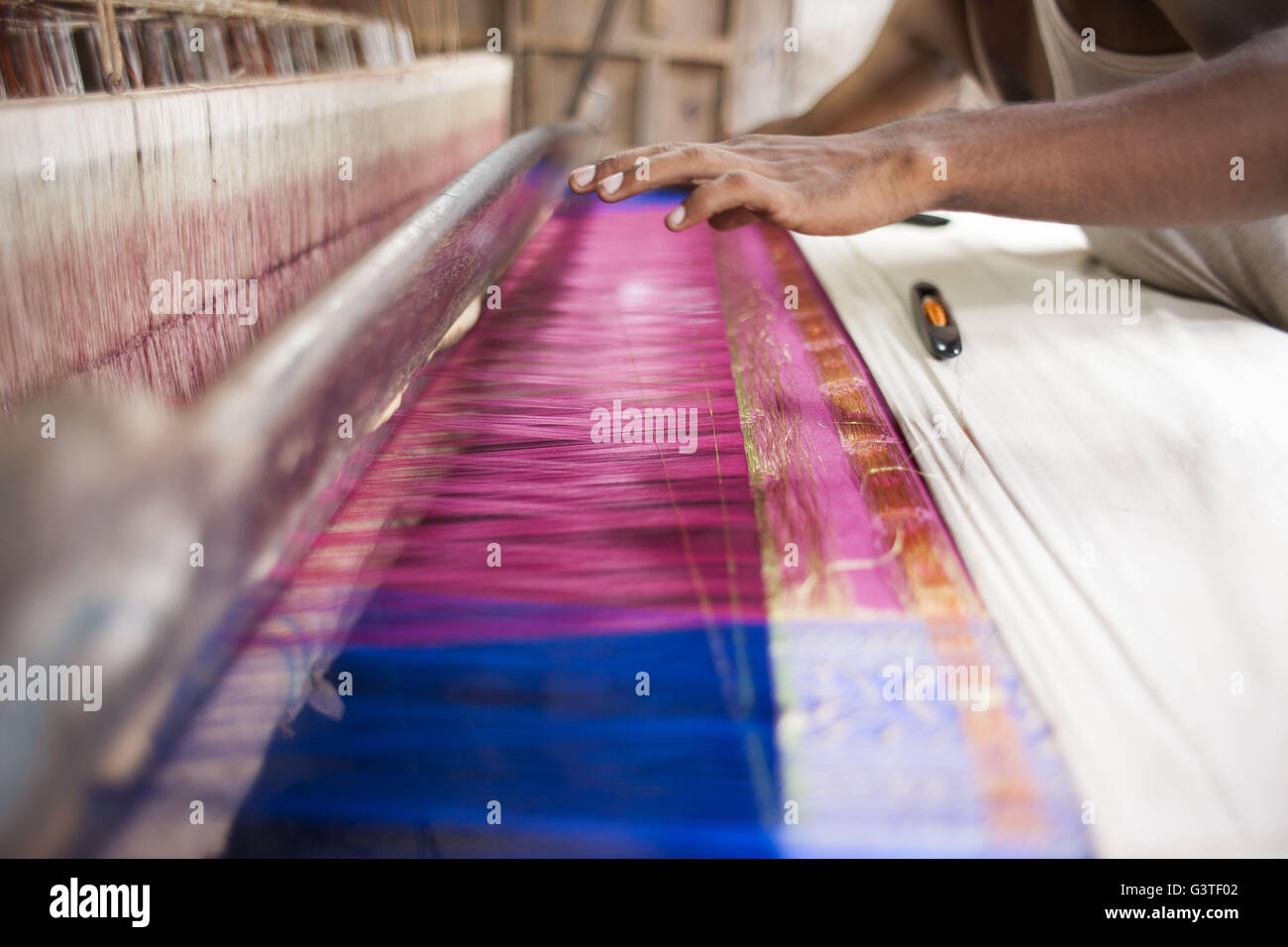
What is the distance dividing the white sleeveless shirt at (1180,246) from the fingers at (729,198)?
1.83 ft

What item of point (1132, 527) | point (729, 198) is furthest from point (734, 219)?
point (1132, 527)

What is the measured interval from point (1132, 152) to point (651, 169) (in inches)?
18.3

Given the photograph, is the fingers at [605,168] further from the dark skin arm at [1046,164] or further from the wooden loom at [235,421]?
the wooden loom at [235,421]

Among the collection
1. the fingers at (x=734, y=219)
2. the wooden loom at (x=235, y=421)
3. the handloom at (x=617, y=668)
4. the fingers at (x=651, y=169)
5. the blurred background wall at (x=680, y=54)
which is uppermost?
the blurred background wall at (x=680, y=54)

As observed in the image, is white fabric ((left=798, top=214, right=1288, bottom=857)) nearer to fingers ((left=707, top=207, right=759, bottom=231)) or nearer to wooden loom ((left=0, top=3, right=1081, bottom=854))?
wooden loom ((left=0, top=3, right=1081, bottom=854))

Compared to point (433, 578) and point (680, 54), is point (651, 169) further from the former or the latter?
point (680, 54)

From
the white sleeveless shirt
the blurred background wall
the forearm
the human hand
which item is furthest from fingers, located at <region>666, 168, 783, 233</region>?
the blurred background wall

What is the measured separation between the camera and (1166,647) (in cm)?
49

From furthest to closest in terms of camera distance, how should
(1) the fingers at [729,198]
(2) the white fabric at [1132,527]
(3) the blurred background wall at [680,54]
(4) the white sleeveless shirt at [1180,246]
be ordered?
(3) the blurred background wall at [680,54]
(4) the white sleeveless shirt at [1180,246]
(1) the fingers at [729,198]
(2) the white fabric at [1132,527]

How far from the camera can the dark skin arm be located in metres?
0.76

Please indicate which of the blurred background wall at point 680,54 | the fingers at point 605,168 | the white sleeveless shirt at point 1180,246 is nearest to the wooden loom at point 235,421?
the fingers at point 605,168

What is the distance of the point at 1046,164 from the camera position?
0.81m

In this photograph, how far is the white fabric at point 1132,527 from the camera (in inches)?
16.6
